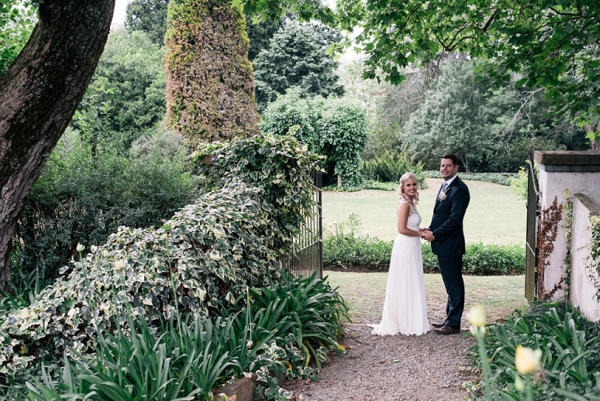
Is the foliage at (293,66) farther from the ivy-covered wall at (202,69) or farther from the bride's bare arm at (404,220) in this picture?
the bride's bare arm at (404,220)

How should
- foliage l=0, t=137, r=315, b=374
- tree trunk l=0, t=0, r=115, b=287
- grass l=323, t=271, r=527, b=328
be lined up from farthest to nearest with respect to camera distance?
grass l=323, t=271, r=527, b=328
tree trunk l=0, t=0, r=115, b=287
foliage l=0, t=137, r=315, b=374

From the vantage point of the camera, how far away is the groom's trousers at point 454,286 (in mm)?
6383

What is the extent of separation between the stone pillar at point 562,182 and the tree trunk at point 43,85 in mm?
4809

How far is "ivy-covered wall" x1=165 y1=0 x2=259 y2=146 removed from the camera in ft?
52.4

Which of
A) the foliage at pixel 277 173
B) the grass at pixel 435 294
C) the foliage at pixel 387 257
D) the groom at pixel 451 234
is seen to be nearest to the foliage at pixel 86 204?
the foliage at pixel 277 173

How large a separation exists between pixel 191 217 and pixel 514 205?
1876cm

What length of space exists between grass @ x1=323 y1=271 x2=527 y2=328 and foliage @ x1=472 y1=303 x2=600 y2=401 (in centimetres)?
162

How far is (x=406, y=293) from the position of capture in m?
6.42

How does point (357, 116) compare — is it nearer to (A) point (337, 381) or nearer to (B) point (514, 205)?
(B) point (514, 205)

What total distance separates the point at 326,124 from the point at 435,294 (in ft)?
49.2

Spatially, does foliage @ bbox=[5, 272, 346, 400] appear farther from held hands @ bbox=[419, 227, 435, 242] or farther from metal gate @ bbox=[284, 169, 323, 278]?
held hands @ bbox=[419, 227, 435, 242]

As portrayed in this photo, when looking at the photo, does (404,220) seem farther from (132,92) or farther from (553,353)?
(132,92)

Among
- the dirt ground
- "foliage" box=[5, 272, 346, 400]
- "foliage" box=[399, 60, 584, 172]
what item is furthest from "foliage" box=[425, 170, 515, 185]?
"foliage" box=[5, 272, 346, 400]

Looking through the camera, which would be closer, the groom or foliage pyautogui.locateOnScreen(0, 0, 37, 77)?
the groom
